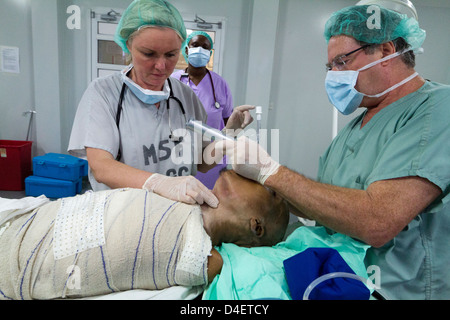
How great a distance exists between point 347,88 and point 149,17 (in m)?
0.91

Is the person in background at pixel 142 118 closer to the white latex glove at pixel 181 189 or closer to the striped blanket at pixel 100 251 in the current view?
the white latex glove at pixel 181 189

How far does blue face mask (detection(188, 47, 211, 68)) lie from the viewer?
98.4 inches

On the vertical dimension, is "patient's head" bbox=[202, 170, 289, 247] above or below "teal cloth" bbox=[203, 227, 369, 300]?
above

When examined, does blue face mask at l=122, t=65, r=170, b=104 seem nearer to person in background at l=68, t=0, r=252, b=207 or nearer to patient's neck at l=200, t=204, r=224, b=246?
person in background at l=68, t=0, r=252, b=207

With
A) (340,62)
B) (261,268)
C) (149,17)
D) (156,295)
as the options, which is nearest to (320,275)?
(261,268)

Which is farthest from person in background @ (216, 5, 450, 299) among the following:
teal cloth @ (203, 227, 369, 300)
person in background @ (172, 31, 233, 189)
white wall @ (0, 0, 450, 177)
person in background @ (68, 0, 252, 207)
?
white wall @ (0, 0, 450, 177)

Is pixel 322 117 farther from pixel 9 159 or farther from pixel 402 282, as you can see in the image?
pixel 9 159

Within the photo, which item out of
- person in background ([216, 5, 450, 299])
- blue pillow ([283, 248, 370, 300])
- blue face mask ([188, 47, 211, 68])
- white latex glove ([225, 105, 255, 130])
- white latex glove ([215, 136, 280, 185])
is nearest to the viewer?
blue pillow ([283, 248, 370, 300])

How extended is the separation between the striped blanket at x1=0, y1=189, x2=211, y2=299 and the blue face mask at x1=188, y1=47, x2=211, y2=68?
1901mm

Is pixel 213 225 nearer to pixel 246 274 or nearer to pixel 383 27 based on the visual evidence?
pixel 246 274

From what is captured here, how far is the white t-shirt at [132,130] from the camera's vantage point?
1.24m

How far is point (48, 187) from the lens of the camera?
310 cm

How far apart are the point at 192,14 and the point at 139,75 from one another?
8.33ft
